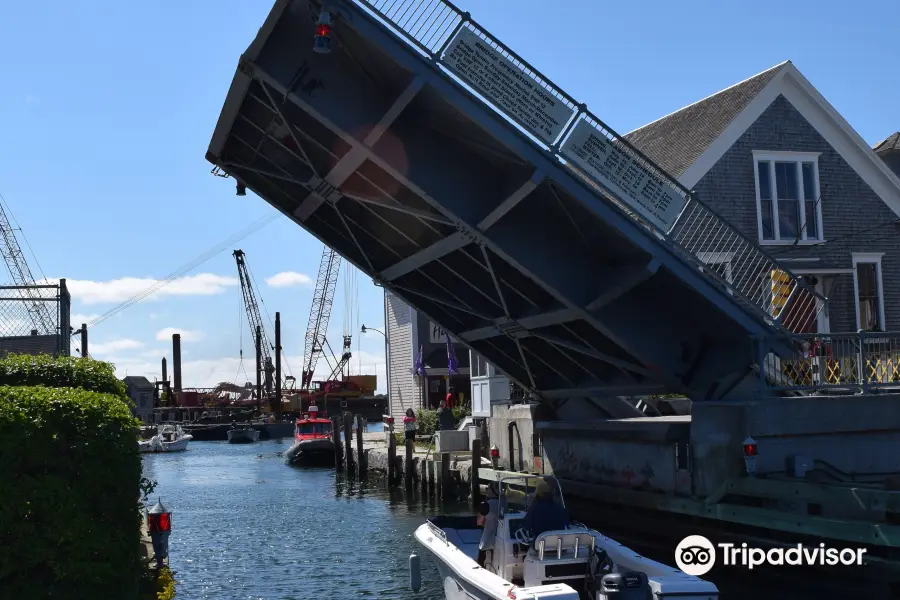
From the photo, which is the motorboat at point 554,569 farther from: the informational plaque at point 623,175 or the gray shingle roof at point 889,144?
the gray shingle roof at point 889,144

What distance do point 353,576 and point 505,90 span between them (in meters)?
8.96

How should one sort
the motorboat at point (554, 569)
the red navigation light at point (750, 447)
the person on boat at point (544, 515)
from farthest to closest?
1. the red navigation light at point (750, 447)
2. the person on boat at point (544, 515)
3. the motorboat at point (554, 569)

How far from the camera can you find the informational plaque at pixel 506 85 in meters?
14.2

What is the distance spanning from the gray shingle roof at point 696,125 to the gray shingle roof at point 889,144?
621 cm

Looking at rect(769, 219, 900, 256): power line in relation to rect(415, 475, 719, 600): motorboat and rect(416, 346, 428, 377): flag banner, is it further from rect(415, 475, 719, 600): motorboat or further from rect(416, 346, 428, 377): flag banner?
rect(416, 346, 428, 377): flag banner

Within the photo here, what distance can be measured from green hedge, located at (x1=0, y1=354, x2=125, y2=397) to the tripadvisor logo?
8883mm

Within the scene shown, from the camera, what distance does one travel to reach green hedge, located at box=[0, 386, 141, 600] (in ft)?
23.3

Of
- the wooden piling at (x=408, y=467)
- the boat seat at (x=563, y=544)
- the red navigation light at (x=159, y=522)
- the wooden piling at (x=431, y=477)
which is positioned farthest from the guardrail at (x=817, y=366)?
the wooden piling at (x=408, y=467)

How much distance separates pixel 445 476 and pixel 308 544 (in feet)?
21.1

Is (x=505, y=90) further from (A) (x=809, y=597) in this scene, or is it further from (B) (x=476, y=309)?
(A) (x=809, y=597)

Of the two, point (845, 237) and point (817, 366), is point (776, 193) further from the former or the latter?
point (817, 366)

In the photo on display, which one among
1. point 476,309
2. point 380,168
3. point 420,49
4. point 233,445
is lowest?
point 233,445

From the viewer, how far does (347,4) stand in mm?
13445

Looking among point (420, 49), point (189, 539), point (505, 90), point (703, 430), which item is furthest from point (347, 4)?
point (189, 539)
